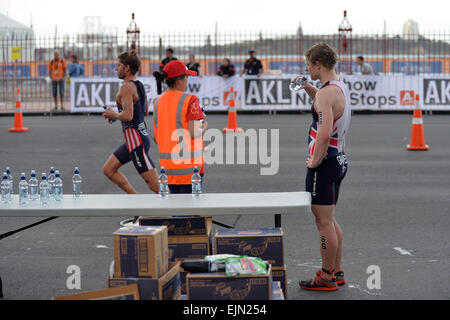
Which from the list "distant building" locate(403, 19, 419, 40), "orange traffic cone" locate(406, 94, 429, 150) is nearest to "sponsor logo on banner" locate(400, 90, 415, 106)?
"distant building" locate(403, 19, 419, 40)

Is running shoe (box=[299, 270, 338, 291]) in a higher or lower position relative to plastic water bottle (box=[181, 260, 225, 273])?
lower

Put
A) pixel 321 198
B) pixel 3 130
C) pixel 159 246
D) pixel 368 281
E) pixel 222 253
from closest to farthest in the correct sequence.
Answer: pixel 159 246
pixel 222 253
pixel 321 198
pixel 368 281
pixel 3 130

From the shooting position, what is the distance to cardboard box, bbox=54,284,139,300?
420cm

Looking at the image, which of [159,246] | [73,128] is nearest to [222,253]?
[159,246]

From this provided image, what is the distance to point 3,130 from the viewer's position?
19.9 m

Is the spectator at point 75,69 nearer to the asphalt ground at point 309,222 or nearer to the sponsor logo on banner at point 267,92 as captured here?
the sponsor logo on banner at point 267,92

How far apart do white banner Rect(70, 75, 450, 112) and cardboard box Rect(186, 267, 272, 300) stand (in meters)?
20.1

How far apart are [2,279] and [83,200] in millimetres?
1218

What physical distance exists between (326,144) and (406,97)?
19593 millimetres

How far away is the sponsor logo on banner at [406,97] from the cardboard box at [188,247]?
66.2ft

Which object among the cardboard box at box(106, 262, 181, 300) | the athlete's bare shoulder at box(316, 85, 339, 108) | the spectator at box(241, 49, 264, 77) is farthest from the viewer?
the spectator at box(241, 49, 264, 77)

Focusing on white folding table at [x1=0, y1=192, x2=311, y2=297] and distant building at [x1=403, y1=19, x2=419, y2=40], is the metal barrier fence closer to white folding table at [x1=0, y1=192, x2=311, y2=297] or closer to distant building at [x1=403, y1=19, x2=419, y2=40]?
distant building at [x1=403, y1=19, x2=419, y2=40]
